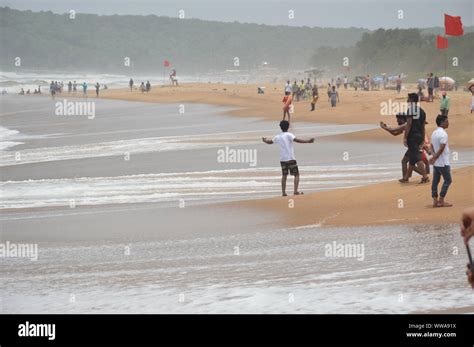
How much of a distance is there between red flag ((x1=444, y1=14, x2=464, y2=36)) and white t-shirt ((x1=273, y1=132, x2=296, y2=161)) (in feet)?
87.8

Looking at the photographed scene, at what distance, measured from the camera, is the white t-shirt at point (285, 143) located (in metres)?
16.1

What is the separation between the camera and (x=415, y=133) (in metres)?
16.1

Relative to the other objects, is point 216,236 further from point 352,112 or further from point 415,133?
point 352,112

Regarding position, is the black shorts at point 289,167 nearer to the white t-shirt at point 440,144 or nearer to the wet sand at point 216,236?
the wet sand at point 216,236

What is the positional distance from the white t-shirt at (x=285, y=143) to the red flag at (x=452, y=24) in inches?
1054

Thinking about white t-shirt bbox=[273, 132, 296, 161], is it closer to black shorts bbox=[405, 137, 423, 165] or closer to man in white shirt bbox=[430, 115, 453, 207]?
black shorts bbox=[405, 137, 423, 165]

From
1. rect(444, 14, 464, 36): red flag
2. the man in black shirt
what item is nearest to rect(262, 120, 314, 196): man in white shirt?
the man in black shirt

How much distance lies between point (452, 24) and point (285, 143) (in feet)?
90.8

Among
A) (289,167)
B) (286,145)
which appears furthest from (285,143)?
(289,167)

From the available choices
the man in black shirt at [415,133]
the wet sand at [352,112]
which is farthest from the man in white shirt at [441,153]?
the wet sand at [352,112]

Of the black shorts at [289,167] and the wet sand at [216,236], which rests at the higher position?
the black shorts at [289,167]
